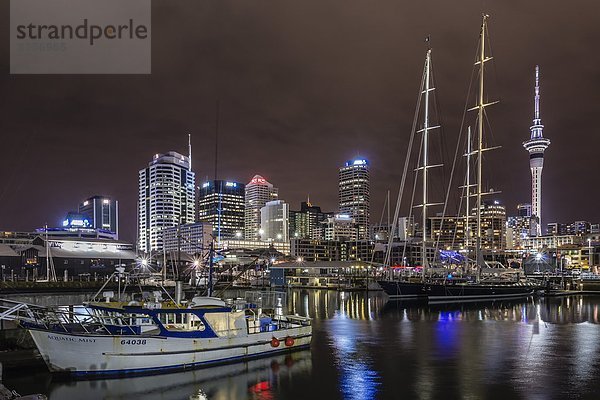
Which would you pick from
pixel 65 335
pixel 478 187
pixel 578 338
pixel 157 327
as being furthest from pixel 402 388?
pixel 478 187

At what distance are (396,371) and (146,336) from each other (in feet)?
51.3

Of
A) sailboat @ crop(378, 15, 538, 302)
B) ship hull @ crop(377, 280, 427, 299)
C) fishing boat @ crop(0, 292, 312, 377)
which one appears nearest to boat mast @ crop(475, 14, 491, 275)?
sailboat @ crop(378, 15, 538, 302)

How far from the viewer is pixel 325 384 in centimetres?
2948

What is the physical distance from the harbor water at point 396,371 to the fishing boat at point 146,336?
841 millimetres

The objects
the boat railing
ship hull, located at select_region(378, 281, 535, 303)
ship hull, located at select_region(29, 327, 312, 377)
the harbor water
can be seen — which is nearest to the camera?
the harbor water

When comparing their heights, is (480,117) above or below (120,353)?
above

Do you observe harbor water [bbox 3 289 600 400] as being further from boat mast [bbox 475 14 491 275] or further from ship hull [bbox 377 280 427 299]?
boat mast [bbox 475 14 491 275]

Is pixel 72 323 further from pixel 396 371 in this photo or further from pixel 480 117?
pixel 480 117

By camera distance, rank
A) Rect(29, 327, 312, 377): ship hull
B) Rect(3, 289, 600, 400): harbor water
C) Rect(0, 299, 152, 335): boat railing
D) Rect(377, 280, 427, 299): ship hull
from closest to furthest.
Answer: Rect(3, 289, 600, 400): harbor water, Rect(29, 327, 312, 377): ship hull, Rect(0, 299, 152, 335): boat railing, Rect(377, 280, 427, 299): ship hull

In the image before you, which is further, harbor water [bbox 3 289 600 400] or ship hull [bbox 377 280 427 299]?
ship hull [bbox 377 280 427 299]

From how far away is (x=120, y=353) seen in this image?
97.2 feet

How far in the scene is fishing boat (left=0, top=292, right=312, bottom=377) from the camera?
2925 cm

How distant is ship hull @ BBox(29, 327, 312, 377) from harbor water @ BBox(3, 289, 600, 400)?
722 mm

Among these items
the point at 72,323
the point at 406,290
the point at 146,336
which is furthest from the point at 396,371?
the point at 406,290
